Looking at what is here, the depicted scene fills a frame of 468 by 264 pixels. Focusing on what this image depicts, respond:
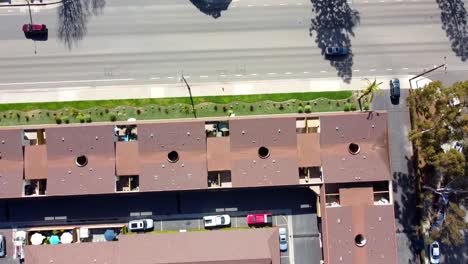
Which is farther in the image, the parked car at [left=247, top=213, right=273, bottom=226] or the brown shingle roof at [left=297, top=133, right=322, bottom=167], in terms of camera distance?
the parked car at [left=247, top=213, right=273, bottom=226]

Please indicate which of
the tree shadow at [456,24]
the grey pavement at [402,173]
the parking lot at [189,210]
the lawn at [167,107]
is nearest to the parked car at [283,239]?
the parking lot at [189,210]

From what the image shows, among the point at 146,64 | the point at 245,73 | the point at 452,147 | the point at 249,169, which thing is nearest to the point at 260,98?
the point at 245,73

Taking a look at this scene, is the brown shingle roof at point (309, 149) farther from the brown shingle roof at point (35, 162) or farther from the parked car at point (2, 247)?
the parked car at point (2, 247)

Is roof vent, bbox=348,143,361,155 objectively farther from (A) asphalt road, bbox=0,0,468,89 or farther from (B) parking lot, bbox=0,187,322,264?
(A) asphalt road, bbox=0,0,468,89

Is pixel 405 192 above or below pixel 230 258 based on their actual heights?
above

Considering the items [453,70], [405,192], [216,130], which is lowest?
[405,192]

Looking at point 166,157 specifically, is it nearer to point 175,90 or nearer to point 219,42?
point 175,90

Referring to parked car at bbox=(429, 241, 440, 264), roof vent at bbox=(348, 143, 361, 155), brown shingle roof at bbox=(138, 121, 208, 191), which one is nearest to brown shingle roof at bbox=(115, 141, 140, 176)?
brown shingle roof at bbox=(138, 121, 208, 191)

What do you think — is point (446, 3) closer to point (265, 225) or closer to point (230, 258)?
point (265, 225)
